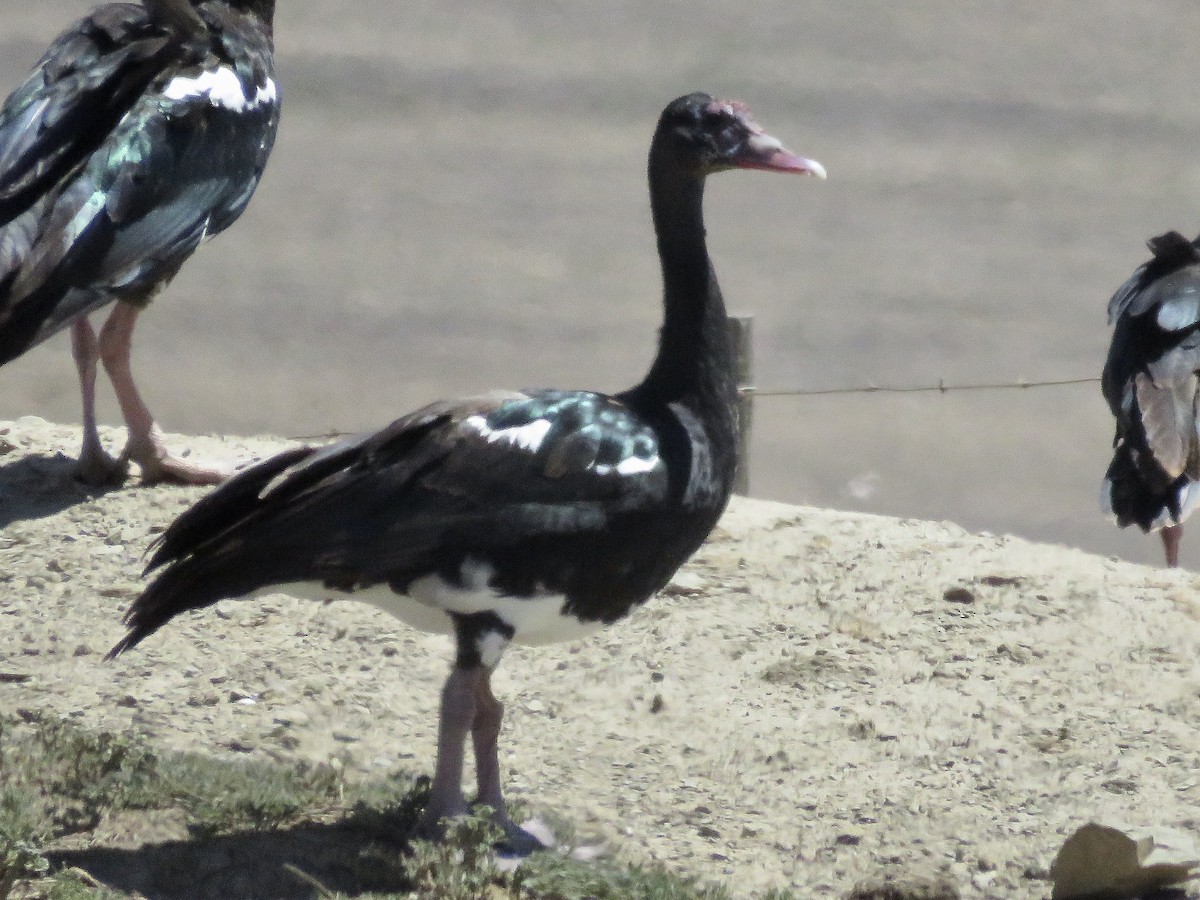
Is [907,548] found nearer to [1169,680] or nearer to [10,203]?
[1169,680]

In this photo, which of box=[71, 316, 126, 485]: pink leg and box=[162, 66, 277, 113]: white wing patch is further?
box=[71, 316, 126, 485]: pink leg

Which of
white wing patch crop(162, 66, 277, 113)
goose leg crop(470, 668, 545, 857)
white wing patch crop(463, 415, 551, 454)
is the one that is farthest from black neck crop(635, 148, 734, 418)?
white wing patch crop(162, 66, 277, 113)

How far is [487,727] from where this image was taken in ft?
16.6

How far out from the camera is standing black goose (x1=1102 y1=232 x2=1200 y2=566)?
7637 millimetres

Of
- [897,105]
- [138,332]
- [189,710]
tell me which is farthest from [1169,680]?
[897,105]

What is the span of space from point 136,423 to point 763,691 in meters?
2.67

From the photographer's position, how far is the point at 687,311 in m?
5.27

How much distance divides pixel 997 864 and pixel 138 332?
32.0 ft

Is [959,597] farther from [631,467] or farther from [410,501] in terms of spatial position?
[410,501]

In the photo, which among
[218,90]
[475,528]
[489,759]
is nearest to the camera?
[475,528]

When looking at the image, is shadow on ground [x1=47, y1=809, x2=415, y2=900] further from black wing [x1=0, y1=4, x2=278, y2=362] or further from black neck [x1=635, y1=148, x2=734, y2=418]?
black wing [x1=0, y1=4, x2=278, y2=362]

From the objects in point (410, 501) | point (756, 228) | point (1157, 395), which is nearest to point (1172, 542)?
point (1157, 395)

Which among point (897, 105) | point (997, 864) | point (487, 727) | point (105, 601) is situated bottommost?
point (997, 864)

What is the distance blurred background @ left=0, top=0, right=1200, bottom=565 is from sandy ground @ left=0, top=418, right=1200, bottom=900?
4017 mm
